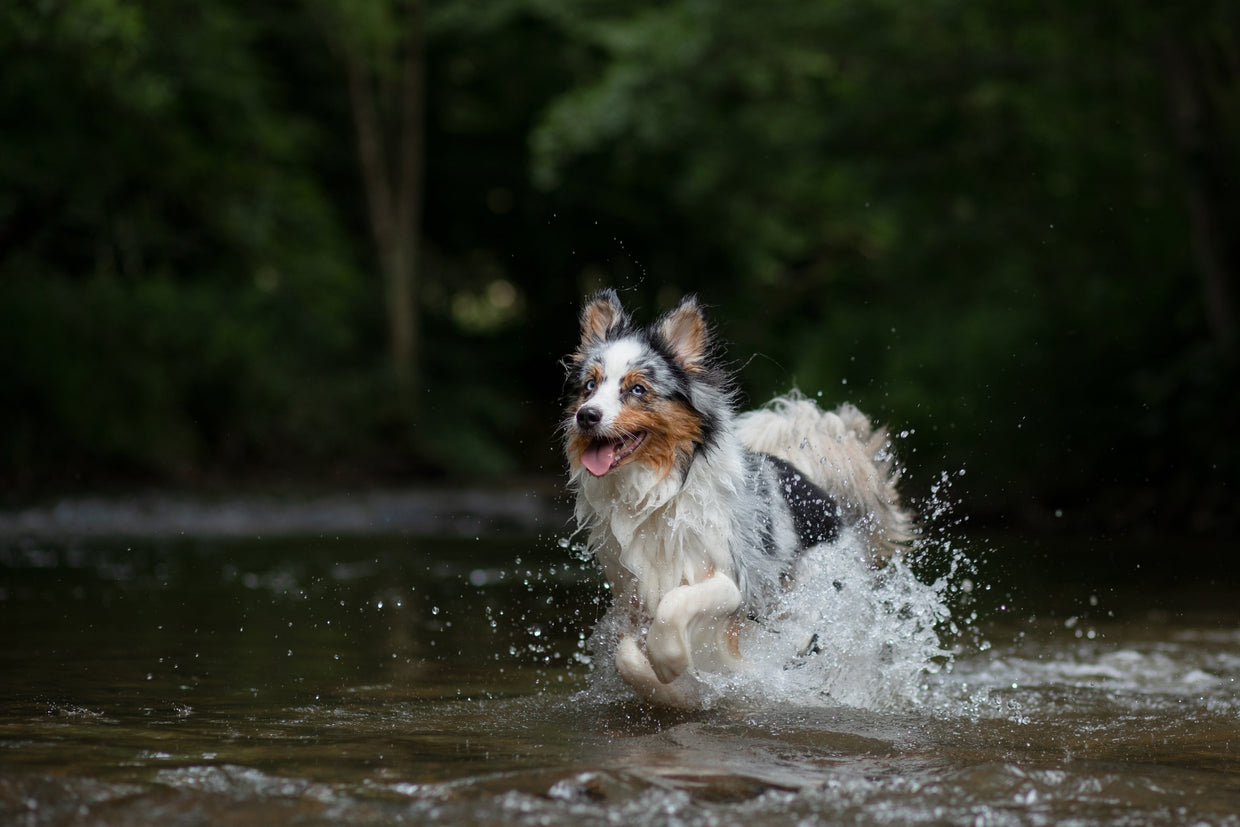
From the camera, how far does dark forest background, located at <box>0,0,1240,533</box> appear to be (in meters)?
12.9

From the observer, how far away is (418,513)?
15.5m

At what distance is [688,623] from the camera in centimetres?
448

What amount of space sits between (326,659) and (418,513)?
968 centimetres

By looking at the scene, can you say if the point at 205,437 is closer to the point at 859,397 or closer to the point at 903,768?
the point at 859,397

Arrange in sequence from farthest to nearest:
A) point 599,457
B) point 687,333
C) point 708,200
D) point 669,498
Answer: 1. point 708,200
2. point 687,333
3. point 669,498
4. point 599,457

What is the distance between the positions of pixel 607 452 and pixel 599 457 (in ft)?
0.10

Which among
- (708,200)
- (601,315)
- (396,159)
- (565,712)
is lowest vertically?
(565,712)

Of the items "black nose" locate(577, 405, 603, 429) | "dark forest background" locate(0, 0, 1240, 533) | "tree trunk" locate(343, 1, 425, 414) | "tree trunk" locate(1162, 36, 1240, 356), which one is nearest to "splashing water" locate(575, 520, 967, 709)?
"black nose" locate(577, 405, 603, 429)

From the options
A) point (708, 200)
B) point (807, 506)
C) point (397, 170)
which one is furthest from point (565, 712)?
point (397, 170)

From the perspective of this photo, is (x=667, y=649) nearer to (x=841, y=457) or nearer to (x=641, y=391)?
(x=641, y=391)

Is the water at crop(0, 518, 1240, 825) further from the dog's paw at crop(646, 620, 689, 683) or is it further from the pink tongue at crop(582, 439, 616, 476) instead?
the pink tongue at crop(582, 439, 616, 476)

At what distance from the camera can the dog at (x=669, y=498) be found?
179 inches

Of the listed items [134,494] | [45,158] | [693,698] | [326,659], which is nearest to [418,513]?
[134,494]

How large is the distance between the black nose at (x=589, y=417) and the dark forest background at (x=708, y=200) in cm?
628
